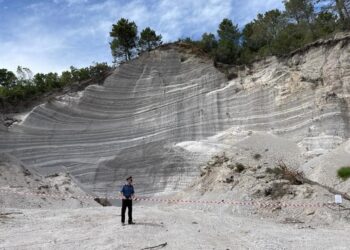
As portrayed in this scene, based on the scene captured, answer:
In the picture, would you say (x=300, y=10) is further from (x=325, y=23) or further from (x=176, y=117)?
(x=176, y=117)

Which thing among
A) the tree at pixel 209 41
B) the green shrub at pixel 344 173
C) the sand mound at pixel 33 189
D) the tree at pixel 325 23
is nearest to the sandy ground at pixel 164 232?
the green shrub at pixel 344 173

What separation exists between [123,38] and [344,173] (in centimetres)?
2303

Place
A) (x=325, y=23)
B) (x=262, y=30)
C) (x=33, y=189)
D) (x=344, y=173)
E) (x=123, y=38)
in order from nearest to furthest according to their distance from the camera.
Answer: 1. (x=344, y=173)
2. (x=33, y=189)
3. (x=325, y=23)
4. (x=123, y=38)
5. (x=262, y=30)

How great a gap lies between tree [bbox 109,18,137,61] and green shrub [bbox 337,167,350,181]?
22.2 m

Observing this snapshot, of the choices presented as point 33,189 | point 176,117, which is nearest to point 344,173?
point 176,117

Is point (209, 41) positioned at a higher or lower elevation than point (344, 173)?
higher

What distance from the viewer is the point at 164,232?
41.2 feet

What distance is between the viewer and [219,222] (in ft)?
48.4

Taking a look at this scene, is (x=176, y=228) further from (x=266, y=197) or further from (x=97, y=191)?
(x=97, y=191)

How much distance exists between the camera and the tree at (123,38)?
119 feet

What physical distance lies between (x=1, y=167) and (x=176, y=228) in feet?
47.5

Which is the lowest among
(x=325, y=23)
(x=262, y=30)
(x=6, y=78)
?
(x=6, y=78)

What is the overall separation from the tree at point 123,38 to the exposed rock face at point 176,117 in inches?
247

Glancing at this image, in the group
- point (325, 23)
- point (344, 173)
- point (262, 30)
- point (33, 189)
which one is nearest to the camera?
point (344, 173)
